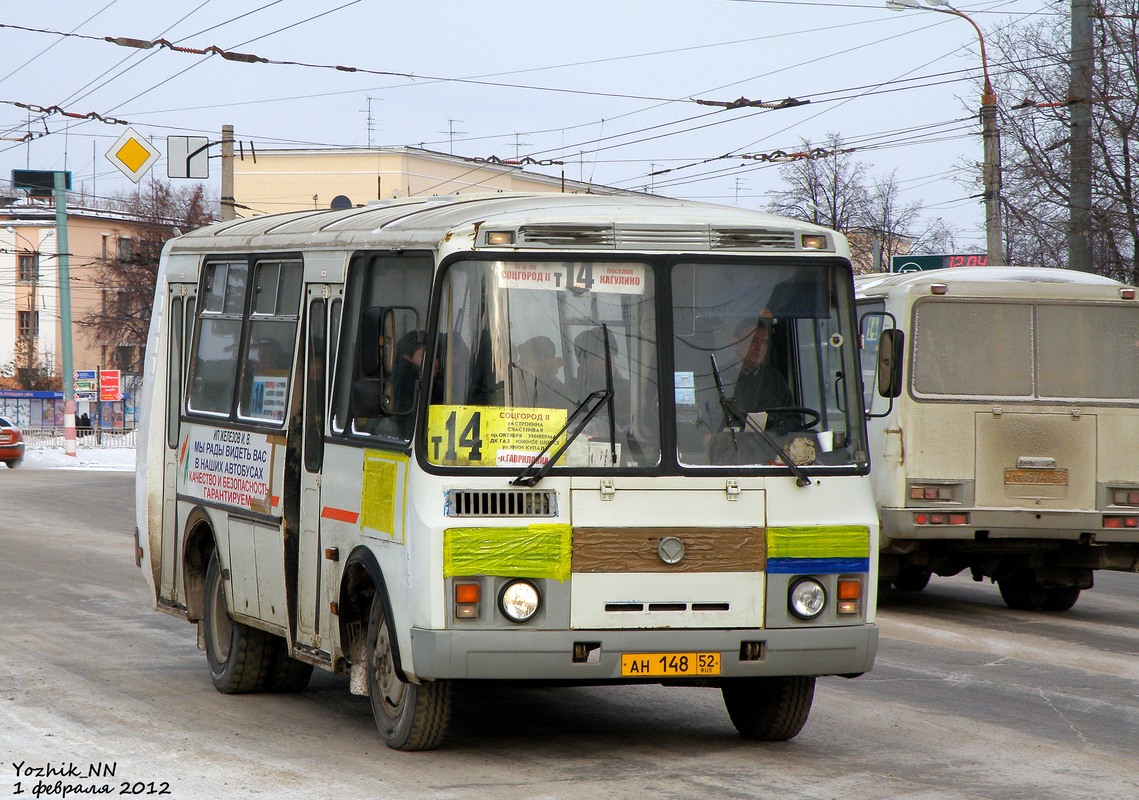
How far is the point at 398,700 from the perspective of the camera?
7.96 meters

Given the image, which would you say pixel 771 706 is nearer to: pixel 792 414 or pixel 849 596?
pixel 849 596

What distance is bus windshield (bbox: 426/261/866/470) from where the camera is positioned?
750 centimetres

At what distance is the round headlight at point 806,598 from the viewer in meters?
7.66

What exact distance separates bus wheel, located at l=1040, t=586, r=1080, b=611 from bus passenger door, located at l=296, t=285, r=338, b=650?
29.2 feet

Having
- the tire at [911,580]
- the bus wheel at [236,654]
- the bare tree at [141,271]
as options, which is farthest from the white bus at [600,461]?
the bare tree at [141,271]

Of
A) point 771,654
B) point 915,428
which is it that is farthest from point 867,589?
point 915,428

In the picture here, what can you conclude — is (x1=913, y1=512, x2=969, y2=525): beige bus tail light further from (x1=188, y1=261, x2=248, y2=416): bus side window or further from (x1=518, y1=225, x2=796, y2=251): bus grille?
(x1=518, y1=225, x2=796, y2=251): bus grille

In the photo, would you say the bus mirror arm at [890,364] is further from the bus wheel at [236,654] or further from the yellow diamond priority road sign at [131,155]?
the yellow diamond priority road sign at [131,155]

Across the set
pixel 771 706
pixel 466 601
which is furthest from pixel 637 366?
pixel 771 706

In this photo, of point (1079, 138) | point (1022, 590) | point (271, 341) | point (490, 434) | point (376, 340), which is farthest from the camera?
point (1079, 138)

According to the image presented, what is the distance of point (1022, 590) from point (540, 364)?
9475mm

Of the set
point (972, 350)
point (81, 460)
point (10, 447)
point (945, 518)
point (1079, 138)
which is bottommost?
point (81, 460)

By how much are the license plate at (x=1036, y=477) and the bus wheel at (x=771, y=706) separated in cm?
651

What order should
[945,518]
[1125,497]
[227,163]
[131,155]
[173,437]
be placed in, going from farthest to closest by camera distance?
[227,163], [131,155], [1125,497], [945,518], [173,437]
